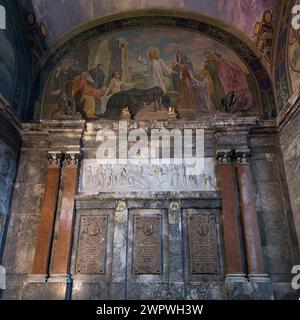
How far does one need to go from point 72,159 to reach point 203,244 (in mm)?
4325

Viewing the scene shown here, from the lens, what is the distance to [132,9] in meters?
11.9

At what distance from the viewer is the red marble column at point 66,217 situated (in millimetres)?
8945

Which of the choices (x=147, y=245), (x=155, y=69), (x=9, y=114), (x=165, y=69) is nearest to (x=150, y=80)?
(x=155, y=69)

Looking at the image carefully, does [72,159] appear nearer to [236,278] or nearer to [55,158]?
[55,158]

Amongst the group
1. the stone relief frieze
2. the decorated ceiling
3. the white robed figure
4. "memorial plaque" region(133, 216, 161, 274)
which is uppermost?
the decorated ceiling

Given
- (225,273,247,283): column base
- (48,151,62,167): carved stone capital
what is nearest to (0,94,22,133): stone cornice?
(48,151,62,167): carved stone capital

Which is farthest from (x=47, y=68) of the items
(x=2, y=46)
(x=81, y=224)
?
(x=81, y=224)

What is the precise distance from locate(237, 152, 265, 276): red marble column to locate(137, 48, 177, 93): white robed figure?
137 inches

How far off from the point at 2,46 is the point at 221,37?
268 inches

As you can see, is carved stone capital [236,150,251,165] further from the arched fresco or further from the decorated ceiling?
the decorated ceiling

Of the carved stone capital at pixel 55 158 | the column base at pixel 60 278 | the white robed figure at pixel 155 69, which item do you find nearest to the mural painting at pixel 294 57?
the white robed figure at pixel 155 69

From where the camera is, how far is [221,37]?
11.7 metres

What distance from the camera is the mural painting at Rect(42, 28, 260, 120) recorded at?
1091 cm

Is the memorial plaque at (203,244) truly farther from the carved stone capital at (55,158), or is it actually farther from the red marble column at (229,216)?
the carved stone capital at (55,158)
